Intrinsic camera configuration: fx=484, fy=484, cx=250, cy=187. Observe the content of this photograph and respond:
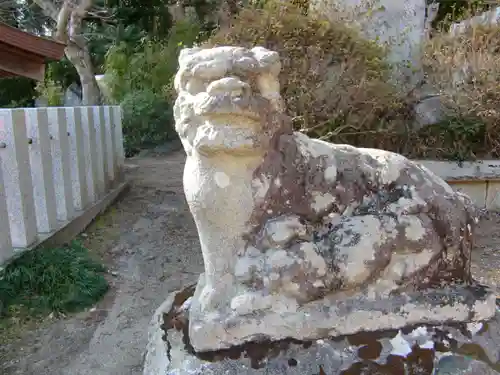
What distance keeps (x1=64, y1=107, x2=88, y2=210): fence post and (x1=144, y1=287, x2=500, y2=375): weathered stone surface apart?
11.8 ft

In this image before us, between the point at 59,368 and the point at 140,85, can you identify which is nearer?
the point at 59,368

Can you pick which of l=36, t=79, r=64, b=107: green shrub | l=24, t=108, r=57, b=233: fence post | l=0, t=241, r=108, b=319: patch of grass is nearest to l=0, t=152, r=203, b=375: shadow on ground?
l=0, t=241, r=108, b=319: patch of grass

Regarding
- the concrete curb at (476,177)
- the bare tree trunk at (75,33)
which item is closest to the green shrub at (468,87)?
the concrete curb at (476,177)

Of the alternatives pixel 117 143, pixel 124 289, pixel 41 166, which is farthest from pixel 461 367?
pixel 117 143

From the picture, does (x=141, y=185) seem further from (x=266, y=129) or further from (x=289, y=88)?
(x=266, y=129)

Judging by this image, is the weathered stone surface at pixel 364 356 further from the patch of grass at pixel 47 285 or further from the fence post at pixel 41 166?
the fence post at pixel 41 166

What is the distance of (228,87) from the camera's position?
168 cm

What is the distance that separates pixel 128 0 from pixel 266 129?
12.9m

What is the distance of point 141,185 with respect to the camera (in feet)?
23.8

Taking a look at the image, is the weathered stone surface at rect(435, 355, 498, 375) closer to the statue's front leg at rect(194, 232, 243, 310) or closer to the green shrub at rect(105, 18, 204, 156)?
the statue's front leg at rect(194, 232, 243, 310)

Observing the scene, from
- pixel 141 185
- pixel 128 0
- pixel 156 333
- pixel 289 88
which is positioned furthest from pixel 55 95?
pixel 156 333

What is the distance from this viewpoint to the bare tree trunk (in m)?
9.59

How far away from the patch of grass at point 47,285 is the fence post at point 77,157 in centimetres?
125

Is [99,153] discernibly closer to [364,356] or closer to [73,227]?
[73,227]
